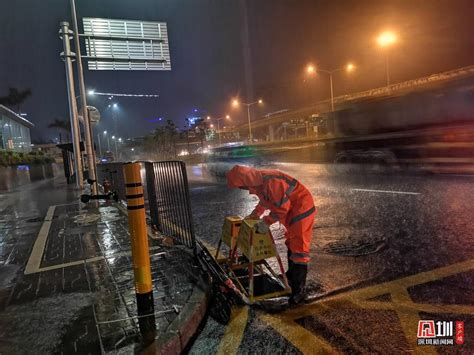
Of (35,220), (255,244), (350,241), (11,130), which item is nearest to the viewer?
(255,244)

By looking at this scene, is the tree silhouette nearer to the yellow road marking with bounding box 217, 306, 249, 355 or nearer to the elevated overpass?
the elevated overpass

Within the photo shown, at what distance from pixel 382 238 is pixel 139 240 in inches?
151

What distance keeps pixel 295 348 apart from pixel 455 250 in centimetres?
305

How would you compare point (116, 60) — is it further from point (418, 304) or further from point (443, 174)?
point (418, 304)

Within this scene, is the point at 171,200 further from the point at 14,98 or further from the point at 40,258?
the point at 14,98

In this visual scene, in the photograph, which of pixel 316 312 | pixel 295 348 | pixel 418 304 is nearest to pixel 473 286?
pixel 418 304

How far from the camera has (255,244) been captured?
3791 mm

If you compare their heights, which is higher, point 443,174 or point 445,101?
point 445,101

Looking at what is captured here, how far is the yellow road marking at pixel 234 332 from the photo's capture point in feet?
9.91

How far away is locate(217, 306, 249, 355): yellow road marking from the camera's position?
3.02 meters

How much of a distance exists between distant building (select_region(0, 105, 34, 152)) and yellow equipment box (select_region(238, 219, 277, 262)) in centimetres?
3688

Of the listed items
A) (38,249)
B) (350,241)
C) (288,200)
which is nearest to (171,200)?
(38,249)

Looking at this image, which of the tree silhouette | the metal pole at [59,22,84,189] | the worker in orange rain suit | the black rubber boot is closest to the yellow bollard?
the worker in orange rain suit

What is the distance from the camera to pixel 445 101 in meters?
11.5
